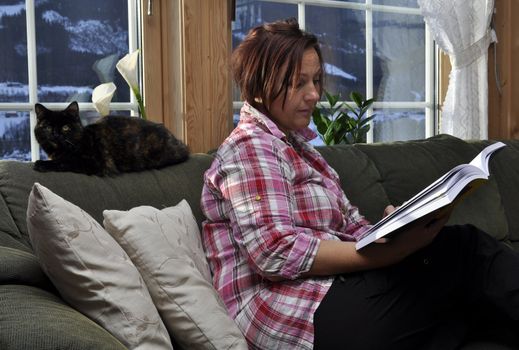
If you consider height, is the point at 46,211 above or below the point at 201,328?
above

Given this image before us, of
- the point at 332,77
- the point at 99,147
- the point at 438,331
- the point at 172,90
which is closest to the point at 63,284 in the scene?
the point at 99,147

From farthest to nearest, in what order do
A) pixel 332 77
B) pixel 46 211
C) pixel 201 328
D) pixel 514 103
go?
pixel 514 103, pixel 332 77, pixel 201 328, pixel 46 211

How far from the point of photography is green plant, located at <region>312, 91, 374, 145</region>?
3.10 meters

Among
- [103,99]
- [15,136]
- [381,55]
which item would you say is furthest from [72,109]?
[381,55]

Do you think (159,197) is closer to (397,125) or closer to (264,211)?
(264,211)

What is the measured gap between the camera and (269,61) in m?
1.91

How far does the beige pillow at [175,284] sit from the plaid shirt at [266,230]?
0.09 m

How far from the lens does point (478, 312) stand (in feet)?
5.93

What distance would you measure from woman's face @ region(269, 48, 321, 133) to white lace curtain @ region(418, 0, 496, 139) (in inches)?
62.1

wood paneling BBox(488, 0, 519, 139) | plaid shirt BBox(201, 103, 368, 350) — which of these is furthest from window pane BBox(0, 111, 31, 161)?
wood paneling BBox(488, 0, 519, 139)

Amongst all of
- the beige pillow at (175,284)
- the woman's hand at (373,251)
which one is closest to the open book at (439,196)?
the woman's hand at (373,251)

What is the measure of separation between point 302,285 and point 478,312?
0.46 m

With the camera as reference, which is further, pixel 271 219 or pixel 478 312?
pixel 478 312

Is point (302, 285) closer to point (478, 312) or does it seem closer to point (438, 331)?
point (438, 331)
